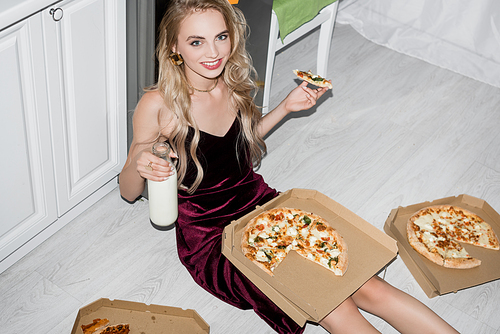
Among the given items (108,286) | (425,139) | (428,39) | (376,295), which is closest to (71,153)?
(108,286)

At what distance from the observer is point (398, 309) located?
5.82 ft

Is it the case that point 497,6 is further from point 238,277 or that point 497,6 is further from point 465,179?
point 238,277

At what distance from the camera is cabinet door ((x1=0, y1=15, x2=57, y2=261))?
4.91 ft

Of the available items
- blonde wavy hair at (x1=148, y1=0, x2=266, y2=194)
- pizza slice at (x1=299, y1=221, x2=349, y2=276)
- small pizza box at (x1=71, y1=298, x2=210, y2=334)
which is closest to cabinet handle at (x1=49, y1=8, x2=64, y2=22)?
blonde wavy hair at (x1=148, y1=0, x2=266, y2=194)

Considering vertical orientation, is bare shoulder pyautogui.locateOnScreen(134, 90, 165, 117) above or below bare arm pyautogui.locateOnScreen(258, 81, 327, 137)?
above

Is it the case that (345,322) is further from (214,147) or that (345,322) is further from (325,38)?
(325,38)

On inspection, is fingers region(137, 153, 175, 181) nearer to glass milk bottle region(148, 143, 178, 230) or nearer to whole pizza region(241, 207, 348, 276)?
glass milk bottle region(148, 143, 178, 230)

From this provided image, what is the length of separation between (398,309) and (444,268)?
1.12 ft

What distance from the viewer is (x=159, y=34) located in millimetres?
1738

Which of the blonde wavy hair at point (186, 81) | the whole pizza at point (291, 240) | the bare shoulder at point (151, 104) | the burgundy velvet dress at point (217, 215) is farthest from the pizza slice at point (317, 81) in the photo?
the bare shoulder at point (151, 104)

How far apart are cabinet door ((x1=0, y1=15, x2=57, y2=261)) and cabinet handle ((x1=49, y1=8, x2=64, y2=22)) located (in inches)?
2.0

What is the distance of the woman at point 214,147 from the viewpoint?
5.20 ft

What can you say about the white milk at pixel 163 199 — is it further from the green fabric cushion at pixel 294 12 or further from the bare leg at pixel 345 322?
the green fabric cushion at pixel 294 12

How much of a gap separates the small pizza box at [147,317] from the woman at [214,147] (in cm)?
13
